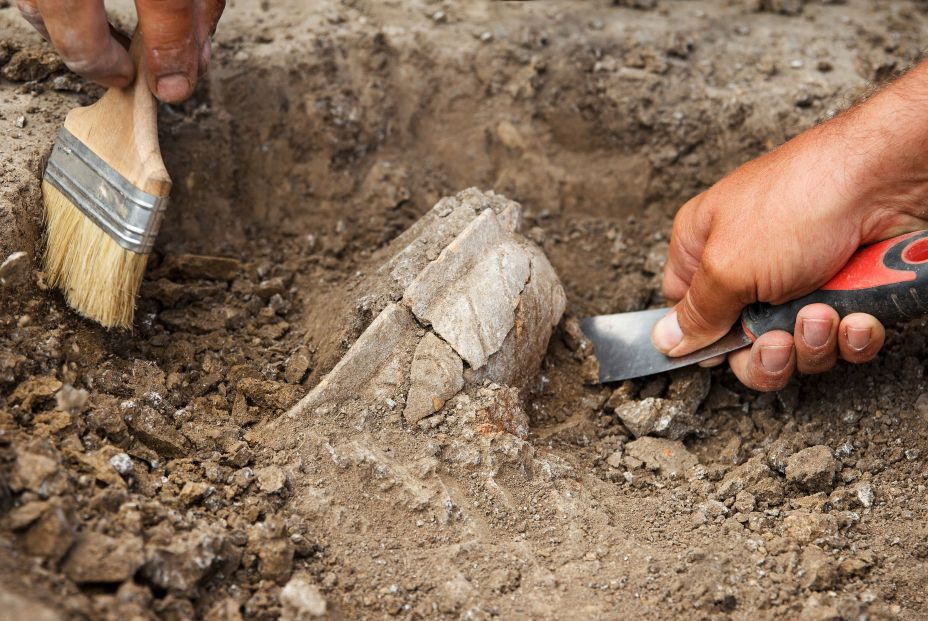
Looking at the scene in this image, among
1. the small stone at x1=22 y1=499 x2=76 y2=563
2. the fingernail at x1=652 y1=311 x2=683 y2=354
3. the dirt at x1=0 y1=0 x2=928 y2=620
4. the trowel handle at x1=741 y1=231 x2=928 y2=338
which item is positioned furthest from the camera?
the fingernail at x1=652 y1=311 x2=683 y2=354

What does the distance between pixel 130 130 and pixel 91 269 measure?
18.1 inches

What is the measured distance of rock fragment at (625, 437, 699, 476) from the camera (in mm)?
2773

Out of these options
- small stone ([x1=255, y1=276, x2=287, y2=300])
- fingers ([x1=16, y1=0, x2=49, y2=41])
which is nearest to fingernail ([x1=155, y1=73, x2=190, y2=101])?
fingers ([x1=16, y1=0, x2=49, y2=41])

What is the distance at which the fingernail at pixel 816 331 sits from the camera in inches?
106

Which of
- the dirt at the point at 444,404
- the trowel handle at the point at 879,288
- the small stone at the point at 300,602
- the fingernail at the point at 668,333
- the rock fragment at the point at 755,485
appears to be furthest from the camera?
the fingernail at the point at 668,333

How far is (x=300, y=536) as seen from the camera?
222 centimetres

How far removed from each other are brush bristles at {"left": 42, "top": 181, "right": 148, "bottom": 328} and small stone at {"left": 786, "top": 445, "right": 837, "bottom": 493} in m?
2.18

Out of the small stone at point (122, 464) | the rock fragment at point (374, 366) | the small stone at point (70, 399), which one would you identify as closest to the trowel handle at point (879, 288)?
the rock fragment at point (374, 366)

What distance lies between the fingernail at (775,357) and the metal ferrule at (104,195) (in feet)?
6.60

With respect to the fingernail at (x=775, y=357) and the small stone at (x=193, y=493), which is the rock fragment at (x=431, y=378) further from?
the fingernail at (x=775, y=357)

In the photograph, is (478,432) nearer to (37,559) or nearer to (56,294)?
(37,559)

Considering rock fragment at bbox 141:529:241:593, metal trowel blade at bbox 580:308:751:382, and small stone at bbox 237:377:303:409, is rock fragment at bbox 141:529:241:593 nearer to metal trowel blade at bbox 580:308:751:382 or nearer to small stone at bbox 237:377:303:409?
small stone at bbox 237:377:303:409

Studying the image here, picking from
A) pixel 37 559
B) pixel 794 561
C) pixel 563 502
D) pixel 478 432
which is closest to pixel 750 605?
pixel 794 561

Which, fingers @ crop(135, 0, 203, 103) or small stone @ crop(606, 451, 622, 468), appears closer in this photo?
fingers @ crop(135, 0, 203, 103)
